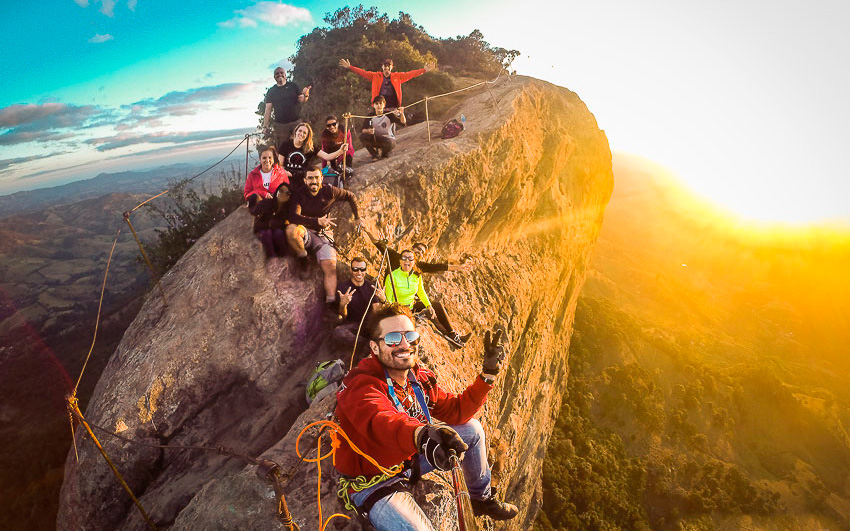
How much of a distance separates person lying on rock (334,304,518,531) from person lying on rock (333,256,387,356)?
317 cm

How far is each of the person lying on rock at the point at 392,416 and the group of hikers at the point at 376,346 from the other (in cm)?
1

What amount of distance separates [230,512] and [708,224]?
158m

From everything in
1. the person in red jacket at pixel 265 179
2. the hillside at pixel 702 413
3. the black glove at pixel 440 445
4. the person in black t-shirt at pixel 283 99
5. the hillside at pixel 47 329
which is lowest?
the hillside at pixel 702 413

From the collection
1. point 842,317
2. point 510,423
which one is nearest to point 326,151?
point 510,423

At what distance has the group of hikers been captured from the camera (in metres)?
3.59

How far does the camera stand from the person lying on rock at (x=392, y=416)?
3.45 m

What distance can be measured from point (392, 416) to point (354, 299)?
456 cm

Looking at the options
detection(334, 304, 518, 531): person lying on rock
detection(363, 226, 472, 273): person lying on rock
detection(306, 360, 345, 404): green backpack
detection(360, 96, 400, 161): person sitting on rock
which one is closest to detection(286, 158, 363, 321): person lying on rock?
detection(363, 226, 472, 273): person lying on rock

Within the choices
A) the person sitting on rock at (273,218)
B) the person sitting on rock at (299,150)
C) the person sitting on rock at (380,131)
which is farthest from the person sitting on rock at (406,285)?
the person sitting on rock at (380,131)

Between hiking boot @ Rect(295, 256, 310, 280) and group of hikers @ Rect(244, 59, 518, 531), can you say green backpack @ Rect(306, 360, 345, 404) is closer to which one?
group of hikers @ Rect(244, 59, 518, 531)

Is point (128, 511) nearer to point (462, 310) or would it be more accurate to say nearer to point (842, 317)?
point (462, 310)

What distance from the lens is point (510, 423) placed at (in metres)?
12.8

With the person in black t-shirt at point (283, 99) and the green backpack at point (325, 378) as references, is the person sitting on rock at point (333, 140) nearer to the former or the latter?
the person in black t-shirt at point (283, 99)

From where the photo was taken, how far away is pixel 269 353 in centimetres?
804
